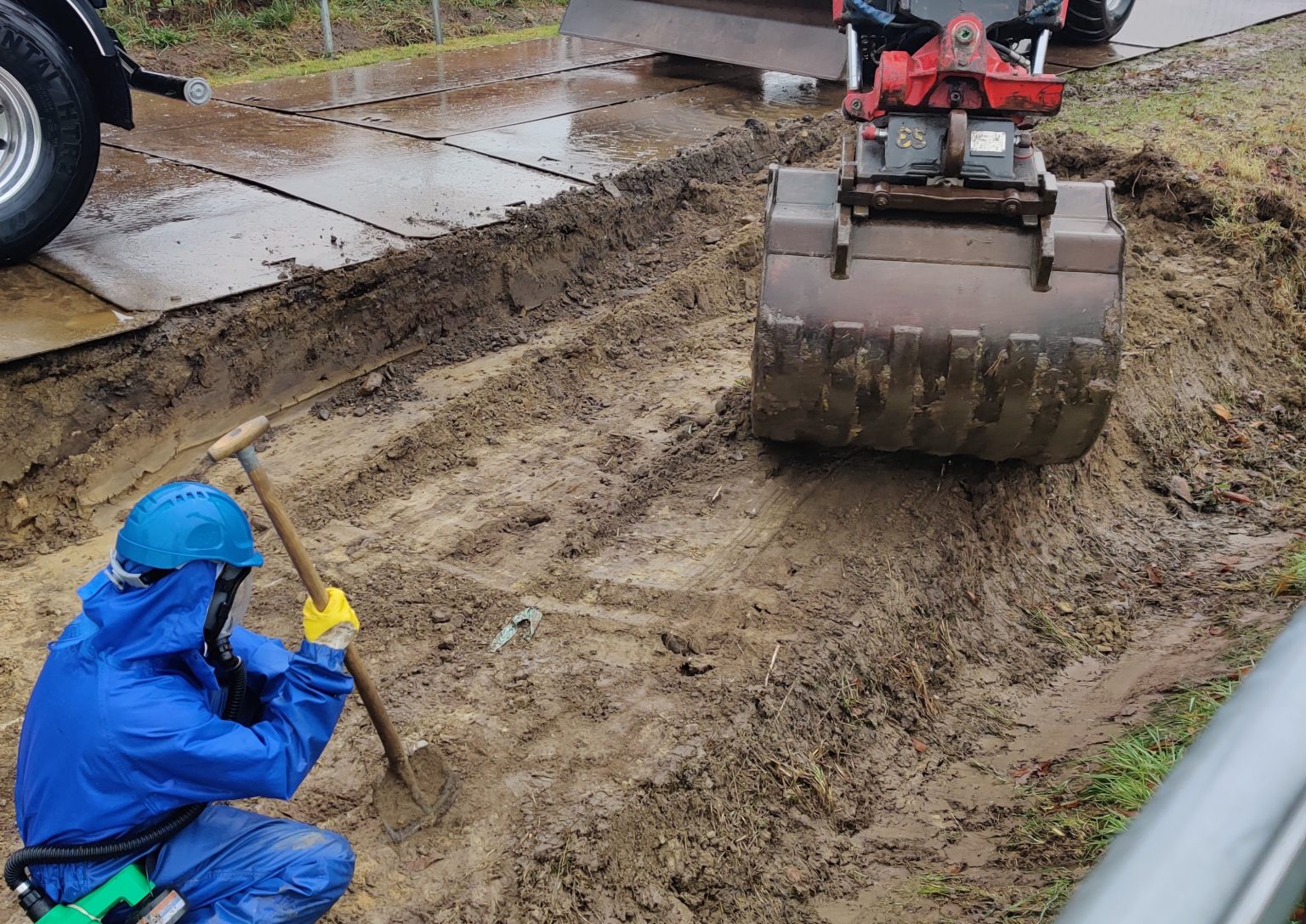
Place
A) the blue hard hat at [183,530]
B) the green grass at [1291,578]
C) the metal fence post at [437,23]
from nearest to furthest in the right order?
the blue hard hat at [183,530]
the green grass at [1291,578]
the metal fence post at [437,23]

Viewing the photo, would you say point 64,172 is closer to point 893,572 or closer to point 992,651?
point 893,572

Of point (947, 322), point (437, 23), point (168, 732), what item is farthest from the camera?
point (437, 23)

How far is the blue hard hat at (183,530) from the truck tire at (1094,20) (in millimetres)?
11158

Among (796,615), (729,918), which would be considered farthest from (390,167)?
(729,918)

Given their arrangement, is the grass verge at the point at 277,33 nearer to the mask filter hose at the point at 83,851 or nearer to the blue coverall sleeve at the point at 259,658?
the blue coverall sleeve at the point at 259,658

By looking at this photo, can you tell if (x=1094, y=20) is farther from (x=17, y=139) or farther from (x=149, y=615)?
(x=149, y=615)

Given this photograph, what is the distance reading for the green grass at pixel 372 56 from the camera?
9344 mm

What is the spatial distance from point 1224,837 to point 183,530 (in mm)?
2190

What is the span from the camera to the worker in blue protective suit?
2350 mm

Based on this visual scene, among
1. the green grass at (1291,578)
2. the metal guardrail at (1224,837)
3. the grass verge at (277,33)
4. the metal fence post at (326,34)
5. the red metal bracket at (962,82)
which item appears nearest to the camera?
the metal guardrail at (1224,837)

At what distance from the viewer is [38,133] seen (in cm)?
495

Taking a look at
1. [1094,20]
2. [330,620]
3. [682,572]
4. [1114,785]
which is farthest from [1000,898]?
[1094,20]

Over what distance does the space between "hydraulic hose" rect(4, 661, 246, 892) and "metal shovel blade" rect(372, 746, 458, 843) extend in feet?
2.71

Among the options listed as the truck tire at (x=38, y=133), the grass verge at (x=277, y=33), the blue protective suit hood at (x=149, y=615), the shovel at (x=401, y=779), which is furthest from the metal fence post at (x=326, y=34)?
the blue protective suit hood at (x=149, y=615)
